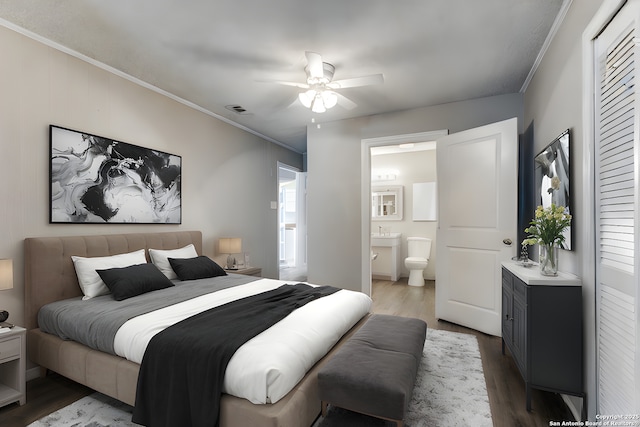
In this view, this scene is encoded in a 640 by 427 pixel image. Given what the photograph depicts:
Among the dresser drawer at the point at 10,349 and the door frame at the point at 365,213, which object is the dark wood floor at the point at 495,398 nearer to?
the dresser drawer at the point at 10,349

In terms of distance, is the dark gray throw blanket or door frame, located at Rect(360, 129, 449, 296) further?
door frame, located at Rect(360, 129, 449, 296)

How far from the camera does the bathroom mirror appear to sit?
662 cm

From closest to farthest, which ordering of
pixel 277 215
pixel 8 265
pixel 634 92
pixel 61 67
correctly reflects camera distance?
pixel 634 92
pixel 8 265
pixel 61 67
pixel 277 215

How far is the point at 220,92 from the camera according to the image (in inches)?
144

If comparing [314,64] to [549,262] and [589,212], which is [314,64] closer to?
[589,212]

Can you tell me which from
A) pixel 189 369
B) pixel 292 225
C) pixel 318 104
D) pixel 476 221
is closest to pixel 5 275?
pixel 189 369

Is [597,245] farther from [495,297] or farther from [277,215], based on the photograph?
[277,215]

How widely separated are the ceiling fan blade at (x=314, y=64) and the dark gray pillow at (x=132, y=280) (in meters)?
2.30

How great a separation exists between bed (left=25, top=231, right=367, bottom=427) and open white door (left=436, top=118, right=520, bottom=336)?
1.50 meters

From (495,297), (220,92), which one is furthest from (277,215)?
(495,297)

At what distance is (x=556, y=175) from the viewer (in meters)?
2.31

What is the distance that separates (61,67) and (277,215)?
379cm

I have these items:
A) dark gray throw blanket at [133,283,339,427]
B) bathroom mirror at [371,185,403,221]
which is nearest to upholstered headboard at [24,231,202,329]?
dark gray throw blanket at [133,283,339,427]

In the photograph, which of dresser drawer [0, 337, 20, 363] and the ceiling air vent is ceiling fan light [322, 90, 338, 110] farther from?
dresser drawer [0, 337, 20, 363]
